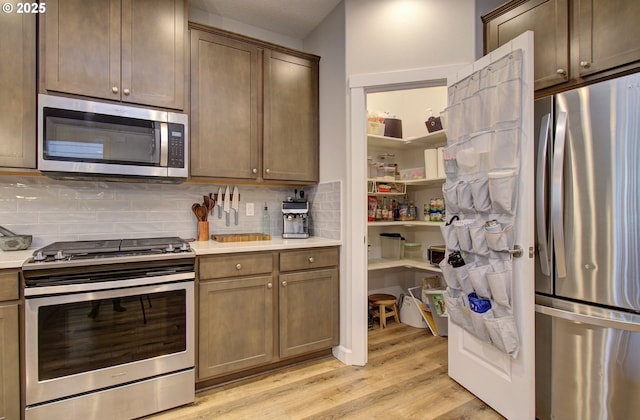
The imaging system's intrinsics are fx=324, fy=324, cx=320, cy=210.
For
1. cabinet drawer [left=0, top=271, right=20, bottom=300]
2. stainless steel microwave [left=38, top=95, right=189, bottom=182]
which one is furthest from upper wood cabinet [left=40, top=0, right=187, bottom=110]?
cabinet drawer [left=0, top=271, right=20, bottom=300]

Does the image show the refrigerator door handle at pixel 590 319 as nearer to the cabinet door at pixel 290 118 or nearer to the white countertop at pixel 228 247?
the white countertop at pixel 228 247

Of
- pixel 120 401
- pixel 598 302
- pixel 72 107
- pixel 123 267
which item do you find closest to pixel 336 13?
pixel 72 107

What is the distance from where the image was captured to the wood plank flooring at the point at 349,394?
6.16ft

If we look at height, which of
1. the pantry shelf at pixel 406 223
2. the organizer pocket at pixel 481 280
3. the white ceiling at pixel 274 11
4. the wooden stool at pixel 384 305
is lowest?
the wooden stool at pixel 384 305

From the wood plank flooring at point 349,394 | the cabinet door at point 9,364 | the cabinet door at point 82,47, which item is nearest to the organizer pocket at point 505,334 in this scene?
the wood plank flooring at point 349,394

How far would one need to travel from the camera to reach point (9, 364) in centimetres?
160

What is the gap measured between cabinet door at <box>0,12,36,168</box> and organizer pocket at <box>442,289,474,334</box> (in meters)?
2.63

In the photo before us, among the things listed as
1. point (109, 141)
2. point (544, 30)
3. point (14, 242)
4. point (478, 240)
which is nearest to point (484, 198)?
point (478, 240)

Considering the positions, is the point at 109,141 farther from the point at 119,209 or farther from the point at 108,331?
the point at 108,331

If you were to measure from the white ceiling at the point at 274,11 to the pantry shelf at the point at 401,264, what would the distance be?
7.26 ft

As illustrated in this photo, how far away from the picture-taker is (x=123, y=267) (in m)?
1.79

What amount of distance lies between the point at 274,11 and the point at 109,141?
64.1 inches

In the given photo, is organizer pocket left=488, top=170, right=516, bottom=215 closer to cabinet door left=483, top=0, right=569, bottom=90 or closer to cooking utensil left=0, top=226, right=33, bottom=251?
cabinet door left=483, top=0, right=569, bottom=90

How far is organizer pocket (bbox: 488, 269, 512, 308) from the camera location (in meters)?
1.71
